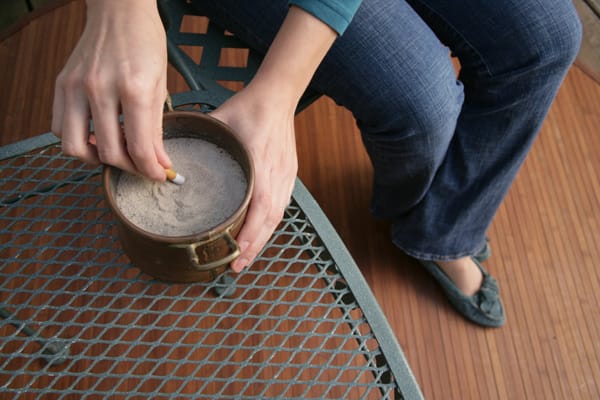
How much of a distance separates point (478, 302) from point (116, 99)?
2.82 feet

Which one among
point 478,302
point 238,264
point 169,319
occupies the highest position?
point 238,264

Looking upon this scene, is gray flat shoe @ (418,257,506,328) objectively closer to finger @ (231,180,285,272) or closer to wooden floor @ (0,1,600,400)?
wooden floor @ (0,1,600,400)

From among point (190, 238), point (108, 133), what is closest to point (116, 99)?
point (108, 133)

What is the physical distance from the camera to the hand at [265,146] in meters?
0.54

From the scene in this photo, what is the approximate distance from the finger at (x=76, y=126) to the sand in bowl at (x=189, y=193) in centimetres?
4

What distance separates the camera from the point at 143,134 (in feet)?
1.51

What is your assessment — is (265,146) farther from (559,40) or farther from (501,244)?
(501,244)

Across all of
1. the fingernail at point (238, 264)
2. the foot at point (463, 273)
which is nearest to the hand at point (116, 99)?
the fingernail at point (238, 264)

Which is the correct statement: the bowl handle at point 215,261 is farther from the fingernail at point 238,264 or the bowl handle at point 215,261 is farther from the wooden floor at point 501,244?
the wooden floor at point 501,244

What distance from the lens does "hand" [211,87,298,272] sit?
1.78 feet

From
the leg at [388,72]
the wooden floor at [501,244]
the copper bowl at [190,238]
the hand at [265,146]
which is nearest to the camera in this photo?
the copper bowl at [190,238]

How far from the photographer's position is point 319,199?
4.09ft

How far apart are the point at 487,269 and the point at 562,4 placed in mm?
569

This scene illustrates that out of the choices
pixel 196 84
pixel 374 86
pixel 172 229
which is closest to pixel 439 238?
pixel 374 86
